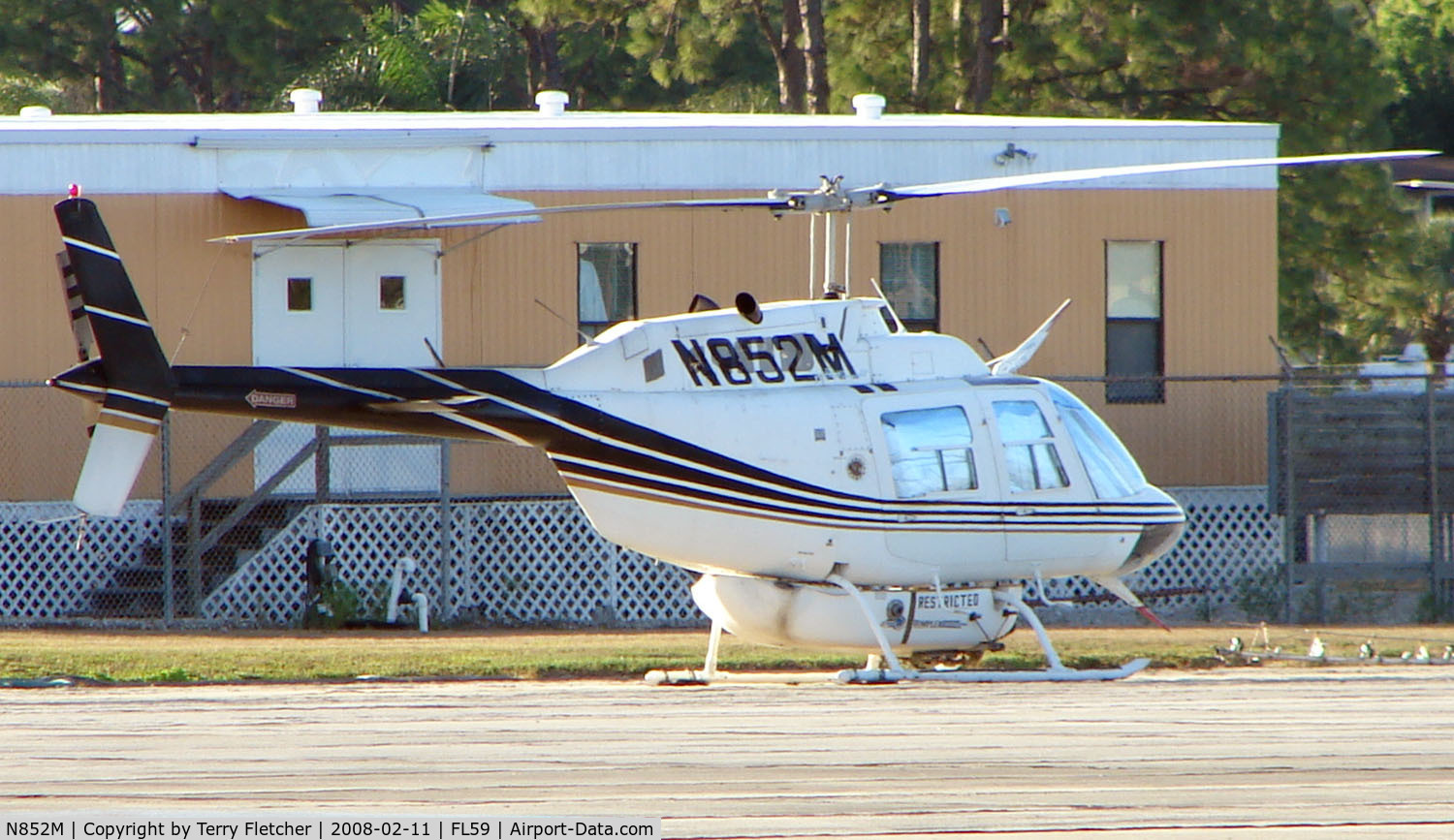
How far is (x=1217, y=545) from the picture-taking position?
66.4 feet

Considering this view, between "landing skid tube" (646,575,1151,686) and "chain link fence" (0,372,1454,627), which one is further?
"chain link fence" (0,372,1454,627)

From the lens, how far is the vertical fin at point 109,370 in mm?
11172

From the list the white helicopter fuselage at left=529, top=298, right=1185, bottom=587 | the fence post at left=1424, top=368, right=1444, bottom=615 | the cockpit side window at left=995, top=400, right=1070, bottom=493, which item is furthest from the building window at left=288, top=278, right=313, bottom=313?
the fence post at left=1424, top=368, right=1444, bottom=615

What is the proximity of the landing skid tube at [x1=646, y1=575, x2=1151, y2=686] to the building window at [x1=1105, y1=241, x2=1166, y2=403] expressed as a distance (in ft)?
26.4

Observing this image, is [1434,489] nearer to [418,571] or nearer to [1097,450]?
[1097,450]

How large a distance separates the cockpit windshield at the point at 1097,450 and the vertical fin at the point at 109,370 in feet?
19.7

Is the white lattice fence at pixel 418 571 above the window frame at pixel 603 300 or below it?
below

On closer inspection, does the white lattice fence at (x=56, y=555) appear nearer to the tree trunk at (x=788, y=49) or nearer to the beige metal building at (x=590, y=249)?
the beige metal building at (x=590, y=249)

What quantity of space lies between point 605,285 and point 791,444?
7.72 m

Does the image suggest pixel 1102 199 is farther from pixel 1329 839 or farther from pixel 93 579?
pixel 1329 839

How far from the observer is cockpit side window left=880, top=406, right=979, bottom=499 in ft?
41.2

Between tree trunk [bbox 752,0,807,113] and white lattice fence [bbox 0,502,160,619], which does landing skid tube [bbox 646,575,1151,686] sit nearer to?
white lattice fence [bbox 0,502,160,619]

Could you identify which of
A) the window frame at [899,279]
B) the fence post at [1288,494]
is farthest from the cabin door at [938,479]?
the fence post at [1288,494]

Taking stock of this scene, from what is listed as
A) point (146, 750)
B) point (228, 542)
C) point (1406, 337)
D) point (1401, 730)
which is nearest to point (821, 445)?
point (1401, 730)
